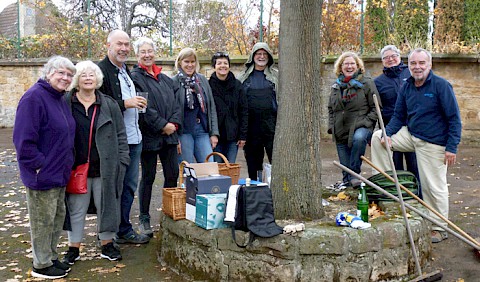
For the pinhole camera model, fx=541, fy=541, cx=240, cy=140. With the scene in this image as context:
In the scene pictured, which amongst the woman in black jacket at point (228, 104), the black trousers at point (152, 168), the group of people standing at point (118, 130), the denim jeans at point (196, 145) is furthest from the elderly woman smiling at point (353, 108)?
the black trousers at point (152, 168)

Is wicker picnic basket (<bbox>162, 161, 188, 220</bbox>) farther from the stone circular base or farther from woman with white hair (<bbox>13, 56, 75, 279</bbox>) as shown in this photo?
woman with white hair (<bbox>13, 56, 75, 279</bbox>)

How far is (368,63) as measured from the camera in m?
11.8

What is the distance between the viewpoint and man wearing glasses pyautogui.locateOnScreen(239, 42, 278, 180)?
635 cm

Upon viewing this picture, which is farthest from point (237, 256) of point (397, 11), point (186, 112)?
point (397, 11)

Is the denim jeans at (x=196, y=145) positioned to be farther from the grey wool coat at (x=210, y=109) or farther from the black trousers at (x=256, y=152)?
the black trousers at (x=256, y=152)

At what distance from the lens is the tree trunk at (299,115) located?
4.79m

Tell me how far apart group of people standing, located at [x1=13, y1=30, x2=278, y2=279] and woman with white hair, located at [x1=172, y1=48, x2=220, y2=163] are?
11 millimetres

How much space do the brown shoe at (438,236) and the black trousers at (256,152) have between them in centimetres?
203

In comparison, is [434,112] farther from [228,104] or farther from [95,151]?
[95,151]

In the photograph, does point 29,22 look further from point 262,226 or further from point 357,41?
point 262,226

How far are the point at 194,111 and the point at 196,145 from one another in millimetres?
393

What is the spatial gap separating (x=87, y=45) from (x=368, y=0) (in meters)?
7.76

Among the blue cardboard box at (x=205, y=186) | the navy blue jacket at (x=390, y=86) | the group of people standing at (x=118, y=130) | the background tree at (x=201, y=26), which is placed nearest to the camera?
the group of people standing at (x=118, y=130)

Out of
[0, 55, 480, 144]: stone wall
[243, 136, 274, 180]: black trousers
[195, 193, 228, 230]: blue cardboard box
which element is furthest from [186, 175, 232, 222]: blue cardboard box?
[0, 55, 480, 144]: stone wall
